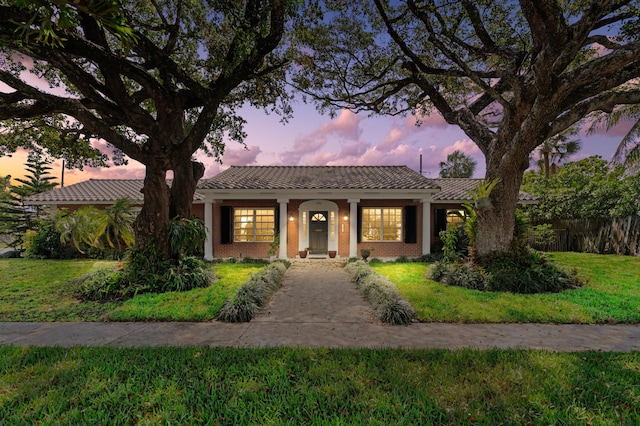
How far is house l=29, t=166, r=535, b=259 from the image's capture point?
12859mm

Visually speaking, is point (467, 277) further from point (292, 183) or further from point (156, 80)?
point (156, 80)

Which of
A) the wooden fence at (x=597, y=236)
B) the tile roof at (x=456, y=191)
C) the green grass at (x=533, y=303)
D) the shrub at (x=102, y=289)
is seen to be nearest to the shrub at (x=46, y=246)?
the shrub at (x=102, y=289)

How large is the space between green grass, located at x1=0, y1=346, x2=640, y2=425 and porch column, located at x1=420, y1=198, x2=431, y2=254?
365 inches

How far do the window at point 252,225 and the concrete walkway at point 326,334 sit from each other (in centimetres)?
813

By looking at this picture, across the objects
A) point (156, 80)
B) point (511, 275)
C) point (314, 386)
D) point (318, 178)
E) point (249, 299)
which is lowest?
point (314, 386)

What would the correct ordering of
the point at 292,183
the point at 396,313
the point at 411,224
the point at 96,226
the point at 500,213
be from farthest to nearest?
1. the point at 292,183
2. the point at 411,224
3. the point at 500,213
4. the point at 96,226
5. the point at 396,313

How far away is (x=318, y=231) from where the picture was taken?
13.6 m

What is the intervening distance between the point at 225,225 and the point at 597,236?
19.1 m

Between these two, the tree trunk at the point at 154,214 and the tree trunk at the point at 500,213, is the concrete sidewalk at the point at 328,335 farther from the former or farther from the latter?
the tree trunk at the point at 500,213

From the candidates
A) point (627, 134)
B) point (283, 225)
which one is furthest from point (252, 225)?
point (627, 134)

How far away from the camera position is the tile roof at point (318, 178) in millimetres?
12805

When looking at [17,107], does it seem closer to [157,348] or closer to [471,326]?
[157,348]

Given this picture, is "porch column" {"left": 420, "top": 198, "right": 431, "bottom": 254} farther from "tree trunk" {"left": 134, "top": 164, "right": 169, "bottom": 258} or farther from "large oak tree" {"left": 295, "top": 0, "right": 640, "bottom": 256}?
"tree trunk" {"left": 134, "top": 164, "right": 169, "bottom": 258}

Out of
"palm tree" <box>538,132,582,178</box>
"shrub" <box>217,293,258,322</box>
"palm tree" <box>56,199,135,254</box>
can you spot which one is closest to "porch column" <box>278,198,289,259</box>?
"palm tree" <box>56,199,135,254</box>
